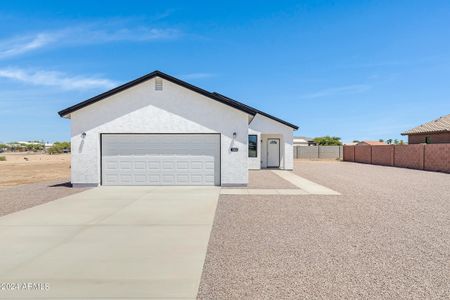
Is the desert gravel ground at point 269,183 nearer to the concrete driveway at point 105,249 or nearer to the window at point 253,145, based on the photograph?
the concrete driveway at point 105,249

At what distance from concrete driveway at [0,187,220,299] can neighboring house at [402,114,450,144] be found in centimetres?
2764

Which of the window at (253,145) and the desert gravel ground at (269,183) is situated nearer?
the desert gravel ground at (269,183)

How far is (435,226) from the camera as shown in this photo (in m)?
7.21

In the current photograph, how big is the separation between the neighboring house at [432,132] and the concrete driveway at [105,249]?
90.7 feet

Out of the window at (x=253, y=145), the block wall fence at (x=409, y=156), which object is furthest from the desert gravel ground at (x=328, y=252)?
the block wall fence at (x=409, y=156)

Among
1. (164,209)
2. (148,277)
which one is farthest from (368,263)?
(164,209)

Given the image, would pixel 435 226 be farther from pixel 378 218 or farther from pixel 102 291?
pixel 102 291

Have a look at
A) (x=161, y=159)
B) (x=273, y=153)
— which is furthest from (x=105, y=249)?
(x=273, y=153)

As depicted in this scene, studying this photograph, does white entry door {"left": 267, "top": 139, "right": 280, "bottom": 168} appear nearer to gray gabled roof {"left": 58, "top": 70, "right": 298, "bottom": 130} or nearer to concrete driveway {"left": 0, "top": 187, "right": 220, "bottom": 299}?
gray gabled roof {"left": 58, "top": 70, "right": 298, "bottom": 130}

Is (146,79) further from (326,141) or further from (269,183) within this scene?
(326,141)

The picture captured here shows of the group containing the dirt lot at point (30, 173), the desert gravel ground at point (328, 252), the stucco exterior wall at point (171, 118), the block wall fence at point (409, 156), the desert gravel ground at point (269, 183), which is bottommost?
the dirt lot at point (30, 173)

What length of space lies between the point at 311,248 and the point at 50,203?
28.0ft

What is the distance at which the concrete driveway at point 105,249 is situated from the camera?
13.4 feet

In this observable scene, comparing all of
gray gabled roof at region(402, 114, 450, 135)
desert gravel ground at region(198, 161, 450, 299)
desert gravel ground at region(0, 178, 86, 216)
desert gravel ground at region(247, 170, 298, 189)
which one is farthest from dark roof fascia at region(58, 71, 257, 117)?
gray gabled roof at region(402, 114, 450, 135)
